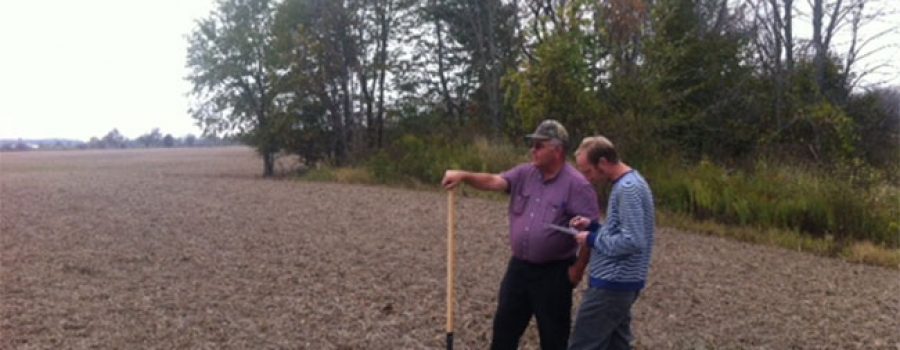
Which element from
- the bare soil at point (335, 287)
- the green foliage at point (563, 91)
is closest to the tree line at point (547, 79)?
the green foliage at point (563, 91)

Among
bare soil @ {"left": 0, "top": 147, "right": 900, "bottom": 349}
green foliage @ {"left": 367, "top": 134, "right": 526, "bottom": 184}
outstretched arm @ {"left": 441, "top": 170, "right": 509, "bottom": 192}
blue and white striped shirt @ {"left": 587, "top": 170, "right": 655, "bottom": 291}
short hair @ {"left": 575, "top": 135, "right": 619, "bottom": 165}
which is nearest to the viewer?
blue and white striped shirt @ {"left": 587, "top": 170, "right": 655, "bottom": 291}

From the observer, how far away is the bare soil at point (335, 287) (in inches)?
245

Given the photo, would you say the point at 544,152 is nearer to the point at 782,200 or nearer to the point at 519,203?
the point at 519,203

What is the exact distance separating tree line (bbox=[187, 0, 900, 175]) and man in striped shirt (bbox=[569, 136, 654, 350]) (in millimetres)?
12418

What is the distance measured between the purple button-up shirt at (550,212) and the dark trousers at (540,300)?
0.08 metres

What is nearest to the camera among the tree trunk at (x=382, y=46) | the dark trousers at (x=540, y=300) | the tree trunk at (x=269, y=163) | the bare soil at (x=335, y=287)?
the dark trousers at (x=540, y=300)

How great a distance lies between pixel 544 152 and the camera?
Answer: 4.32 meters

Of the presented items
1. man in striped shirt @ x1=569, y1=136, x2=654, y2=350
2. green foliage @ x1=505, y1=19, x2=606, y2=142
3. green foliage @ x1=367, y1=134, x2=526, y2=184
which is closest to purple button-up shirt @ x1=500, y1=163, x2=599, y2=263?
man in striped shirt @ x1=569, y1=136, x2=654, y2=350

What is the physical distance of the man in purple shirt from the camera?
14.0 feet

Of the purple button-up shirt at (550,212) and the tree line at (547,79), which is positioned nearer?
→ the purple button-up shirt at (550,212)

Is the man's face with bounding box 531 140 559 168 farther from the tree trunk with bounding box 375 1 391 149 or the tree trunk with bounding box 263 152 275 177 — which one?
the tree trunk with bounding box 263 152 275 177

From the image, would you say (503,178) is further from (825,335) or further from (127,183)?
(127,183)

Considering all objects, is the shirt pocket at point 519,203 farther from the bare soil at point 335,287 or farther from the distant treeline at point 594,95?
the distant treeline at point 594,95

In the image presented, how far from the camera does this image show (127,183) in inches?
912
